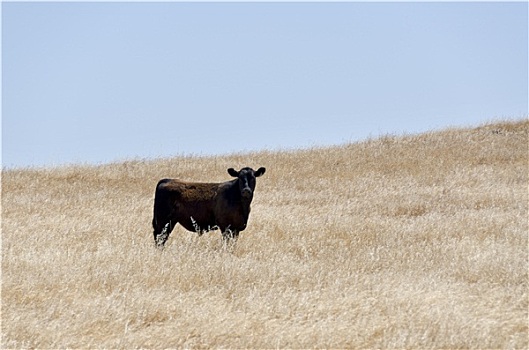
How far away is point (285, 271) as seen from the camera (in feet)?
31.2

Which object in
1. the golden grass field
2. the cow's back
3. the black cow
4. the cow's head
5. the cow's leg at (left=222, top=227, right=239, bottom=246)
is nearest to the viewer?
the golden grass field

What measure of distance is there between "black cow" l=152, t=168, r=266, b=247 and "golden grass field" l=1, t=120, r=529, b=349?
30 cm

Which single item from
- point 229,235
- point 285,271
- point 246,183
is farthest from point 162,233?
point 285,271

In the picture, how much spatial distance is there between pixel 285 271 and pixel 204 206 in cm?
371

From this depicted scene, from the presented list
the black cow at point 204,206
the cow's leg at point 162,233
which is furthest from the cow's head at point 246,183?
the cow's leg at point 162,233

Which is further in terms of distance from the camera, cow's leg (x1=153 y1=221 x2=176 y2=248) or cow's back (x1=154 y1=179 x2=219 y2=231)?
cow's back (x1=154 y1=179 x2=219 y2=231)

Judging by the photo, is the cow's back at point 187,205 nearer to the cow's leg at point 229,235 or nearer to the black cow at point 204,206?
the black cow at point 204,206

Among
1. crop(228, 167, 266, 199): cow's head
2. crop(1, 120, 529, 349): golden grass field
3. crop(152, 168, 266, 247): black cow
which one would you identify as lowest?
crop(1, 120, 529, 349): golden grass field

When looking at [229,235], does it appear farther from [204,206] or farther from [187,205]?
[187,205]

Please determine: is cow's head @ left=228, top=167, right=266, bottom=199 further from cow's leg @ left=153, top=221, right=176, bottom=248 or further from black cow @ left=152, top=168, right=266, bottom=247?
cow's leg @ left=153, top=221, right=176, bottom=248

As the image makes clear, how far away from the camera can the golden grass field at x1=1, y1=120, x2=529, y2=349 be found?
706 cm

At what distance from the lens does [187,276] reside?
912cm

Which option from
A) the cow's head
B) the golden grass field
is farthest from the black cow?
the golden grass field

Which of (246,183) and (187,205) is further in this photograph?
(187,205)
